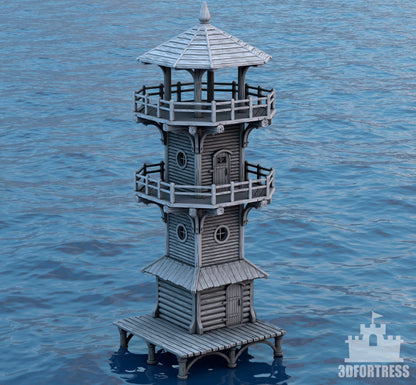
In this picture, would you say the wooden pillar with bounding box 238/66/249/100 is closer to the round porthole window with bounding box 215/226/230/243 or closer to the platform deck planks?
the round porthole window with bounding box 215/226/230/243

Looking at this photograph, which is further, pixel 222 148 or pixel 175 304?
pixel 175 304

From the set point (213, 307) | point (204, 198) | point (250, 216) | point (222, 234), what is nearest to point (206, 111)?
point (204, 198)

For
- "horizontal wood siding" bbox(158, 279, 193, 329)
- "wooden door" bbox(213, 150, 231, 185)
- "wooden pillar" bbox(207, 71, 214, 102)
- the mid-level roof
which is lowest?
"horizontal wood siding" bbox(158, 279, 193, 329)

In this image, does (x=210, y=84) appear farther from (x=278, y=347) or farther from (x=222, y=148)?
(x=278, y=347)

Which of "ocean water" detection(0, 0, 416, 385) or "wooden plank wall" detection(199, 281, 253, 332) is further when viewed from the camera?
"ocean water" detection(0, 0, 416, 385)

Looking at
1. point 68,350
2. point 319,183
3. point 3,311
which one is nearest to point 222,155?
point 68,350

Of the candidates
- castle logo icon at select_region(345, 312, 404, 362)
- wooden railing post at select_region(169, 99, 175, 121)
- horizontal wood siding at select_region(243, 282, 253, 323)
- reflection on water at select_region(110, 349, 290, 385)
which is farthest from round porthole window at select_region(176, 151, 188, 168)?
castle logo icon at select_region(345, 312, 404, 362)
